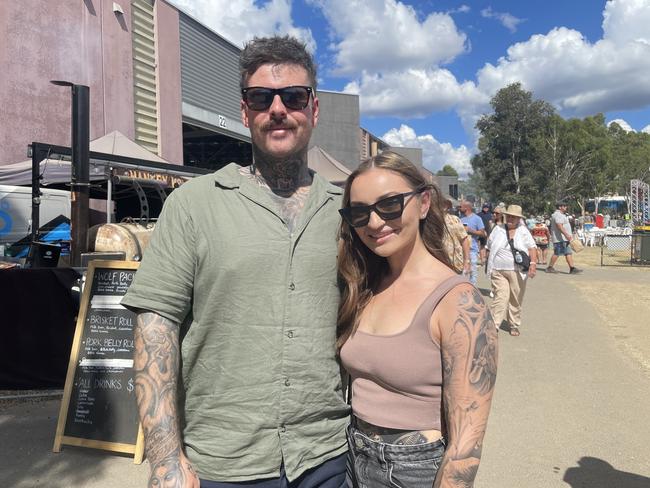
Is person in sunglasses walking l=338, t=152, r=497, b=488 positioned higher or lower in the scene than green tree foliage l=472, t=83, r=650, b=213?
lower

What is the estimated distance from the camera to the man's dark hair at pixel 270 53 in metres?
1.73

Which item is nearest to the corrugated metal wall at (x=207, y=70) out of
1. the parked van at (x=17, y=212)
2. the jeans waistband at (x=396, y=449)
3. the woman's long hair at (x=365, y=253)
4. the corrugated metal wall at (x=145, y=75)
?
the corrugated metal wall at (x=145, y=75)

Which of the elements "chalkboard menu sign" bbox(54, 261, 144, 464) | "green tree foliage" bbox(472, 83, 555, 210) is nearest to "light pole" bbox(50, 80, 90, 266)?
"chalkboard menu sign" bbox(54, 261, 144, 464)

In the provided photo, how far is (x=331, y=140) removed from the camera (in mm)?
36000

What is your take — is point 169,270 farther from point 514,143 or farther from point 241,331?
point 514,143

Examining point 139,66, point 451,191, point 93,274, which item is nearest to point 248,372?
point 93,274

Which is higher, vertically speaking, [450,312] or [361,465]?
[450,312]

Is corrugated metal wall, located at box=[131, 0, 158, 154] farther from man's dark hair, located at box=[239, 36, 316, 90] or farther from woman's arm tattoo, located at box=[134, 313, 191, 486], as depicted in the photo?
woman's arm tattoo, located at box=[134, 313, 191, 486]

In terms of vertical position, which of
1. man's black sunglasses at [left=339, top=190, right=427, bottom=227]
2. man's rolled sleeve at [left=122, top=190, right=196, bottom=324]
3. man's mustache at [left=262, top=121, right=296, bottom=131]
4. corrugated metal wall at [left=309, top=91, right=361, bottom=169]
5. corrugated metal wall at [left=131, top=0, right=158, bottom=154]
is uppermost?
corrugated metal wall at [left=309, top=91, right=361, bottom=169]

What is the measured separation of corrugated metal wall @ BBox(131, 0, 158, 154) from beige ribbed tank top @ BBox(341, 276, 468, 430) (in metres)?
12.3

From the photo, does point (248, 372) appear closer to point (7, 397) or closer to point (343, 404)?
point (343, 404)

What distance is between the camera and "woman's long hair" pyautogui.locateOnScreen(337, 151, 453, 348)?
1.73m

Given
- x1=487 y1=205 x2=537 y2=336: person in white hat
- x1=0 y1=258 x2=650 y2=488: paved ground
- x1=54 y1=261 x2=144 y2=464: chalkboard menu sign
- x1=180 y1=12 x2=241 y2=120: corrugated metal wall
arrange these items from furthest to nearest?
x1=180 y1=12 x2=241 y2=120: corrugated metal wall → x1=487 y1=205 x2=537 y2=336: person in white hat → x1=54 y1=261 x2=144 y2=464: chalkboard menu sign → x1=0 y1=258 x2=650 y2=488: paved ground

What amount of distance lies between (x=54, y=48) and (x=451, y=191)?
22.0m
